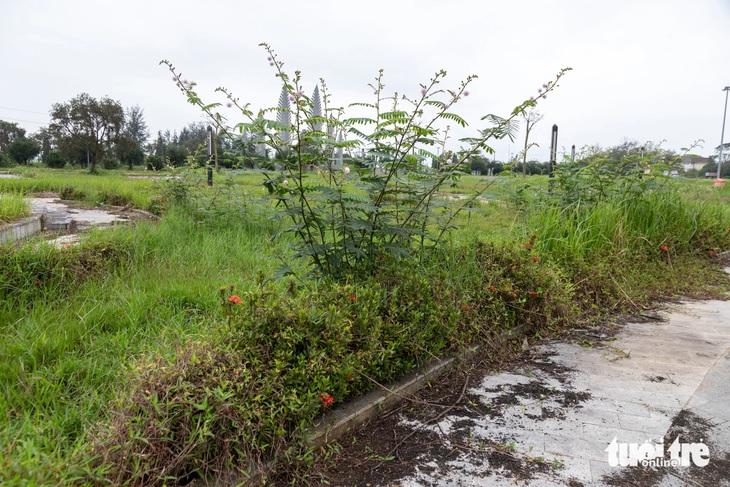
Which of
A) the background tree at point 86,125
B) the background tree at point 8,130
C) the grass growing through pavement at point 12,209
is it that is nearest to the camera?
the grass growing through pavement at point 12,209

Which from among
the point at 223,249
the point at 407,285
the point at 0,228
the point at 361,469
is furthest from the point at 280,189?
the point at 0,228

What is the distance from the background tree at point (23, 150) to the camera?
30.9 metres

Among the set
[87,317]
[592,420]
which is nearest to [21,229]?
[87,317]

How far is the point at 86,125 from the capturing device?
23.3 metres

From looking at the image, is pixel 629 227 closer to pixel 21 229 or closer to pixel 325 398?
pixel 325 398

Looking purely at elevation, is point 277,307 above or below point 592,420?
above

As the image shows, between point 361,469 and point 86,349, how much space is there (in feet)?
4.90

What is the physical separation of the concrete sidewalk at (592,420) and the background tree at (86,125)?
82.4 ft

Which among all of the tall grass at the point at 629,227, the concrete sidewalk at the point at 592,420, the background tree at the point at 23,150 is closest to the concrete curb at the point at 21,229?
the concrete sidewalk at the point at 592,420

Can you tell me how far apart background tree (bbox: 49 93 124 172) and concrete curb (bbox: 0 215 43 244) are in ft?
69.6

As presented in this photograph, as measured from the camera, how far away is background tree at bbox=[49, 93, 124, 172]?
22.7m

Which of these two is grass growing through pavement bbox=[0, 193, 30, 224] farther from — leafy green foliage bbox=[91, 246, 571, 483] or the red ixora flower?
the red ixora flower

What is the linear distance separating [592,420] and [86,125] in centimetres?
2686

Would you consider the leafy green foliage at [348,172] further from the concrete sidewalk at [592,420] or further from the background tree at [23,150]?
the background tree at [23,150]
